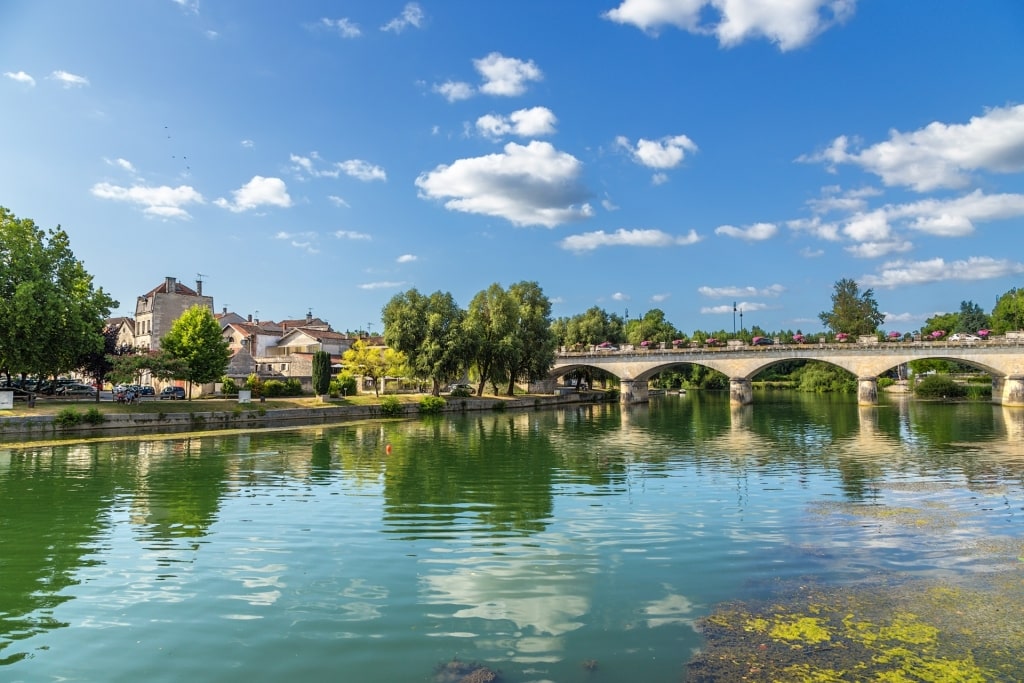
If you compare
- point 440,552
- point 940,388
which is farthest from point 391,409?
point 940,388

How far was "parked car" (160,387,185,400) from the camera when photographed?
59.3 m

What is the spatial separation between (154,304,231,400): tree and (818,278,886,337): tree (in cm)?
9545

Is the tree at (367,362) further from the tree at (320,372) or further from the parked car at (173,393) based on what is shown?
the parked car at (173,393)

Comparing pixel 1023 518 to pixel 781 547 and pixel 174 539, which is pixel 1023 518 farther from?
pixel 174 539

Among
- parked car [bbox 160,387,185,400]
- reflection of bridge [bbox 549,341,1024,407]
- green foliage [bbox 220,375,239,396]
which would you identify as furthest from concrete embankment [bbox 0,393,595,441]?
reflection of bridge [bbox 549,341,1024,407]

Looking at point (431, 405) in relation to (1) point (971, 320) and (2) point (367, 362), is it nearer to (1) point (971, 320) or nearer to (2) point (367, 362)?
(2) point (367, 362)

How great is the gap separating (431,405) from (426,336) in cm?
682

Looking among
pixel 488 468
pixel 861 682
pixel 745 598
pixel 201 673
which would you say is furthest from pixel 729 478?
pixel 201 673

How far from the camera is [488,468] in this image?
27797mm

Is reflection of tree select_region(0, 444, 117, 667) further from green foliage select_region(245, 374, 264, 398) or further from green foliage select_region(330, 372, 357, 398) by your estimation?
green foliage select_region(330, 372, 357, 398)

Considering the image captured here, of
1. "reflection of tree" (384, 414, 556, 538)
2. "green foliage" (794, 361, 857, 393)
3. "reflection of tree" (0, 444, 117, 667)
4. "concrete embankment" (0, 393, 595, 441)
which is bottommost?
"reflection of tree" (384, 414, 556, 538)

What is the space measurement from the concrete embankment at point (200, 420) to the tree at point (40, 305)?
5.19 m

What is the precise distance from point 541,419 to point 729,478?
34.0 meters

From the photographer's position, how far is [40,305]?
43.5 metres
